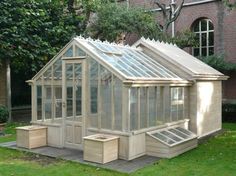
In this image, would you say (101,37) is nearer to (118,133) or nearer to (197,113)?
(197,113)

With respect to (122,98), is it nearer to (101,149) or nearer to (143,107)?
(143,107)

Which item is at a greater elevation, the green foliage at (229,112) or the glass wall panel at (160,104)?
the glass wall panel at (160,104)

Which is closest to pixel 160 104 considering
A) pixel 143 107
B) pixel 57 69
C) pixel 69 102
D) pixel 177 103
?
pixel 143 107

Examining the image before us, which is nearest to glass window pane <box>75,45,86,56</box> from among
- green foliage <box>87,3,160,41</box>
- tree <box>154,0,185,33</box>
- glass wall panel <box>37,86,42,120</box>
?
glass wall panel <box>37,86,42,120</box>

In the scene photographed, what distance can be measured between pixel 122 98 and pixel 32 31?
9.84 metres

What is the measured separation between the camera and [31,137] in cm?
1058

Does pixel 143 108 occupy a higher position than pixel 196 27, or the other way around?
pixel 196 27

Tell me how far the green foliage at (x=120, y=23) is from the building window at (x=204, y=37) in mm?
3976

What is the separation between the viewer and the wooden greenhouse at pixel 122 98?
371 inches

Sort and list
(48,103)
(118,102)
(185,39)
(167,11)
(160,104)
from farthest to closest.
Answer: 1. (167,11)
2. (185,39)
3. (48,103)
4. (160,104)
5. (118,102)

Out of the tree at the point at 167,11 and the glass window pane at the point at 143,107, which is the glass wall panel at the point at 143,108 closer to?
the glass window pane at the point at 143,107

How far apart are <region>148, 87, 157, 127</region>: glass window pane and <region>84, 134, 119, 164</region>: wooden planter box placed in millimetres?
1363

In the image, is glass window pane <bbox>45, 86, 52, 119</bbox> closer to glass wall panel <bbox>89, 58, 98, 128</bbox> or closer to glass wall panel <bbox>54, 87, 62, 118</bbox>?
glass wall panel <bbox>54, 87, 62, 118</bbox>

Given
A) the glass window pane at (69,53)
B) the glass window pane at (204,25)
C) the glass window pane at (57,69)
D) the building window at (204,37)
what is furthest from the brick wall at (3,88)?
the glass window pane at (204,25)
